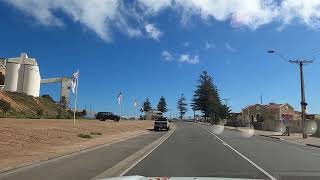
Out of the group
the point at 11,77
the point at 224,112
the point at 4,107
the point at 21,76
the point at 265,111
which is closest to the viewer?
the point at 4,107

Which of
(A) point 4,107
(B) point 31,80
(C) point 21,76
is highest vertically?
(C) point 21,76

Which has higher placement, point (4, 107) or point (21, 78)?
point (21, 78)

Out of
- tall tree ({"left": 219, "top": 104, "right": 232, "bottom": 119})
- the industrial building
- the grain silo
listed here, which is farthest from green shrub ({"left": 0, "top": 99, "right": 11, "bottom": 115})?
tall tree ({"left": 219, "top": 104, "right": 232, "bottom": 119})

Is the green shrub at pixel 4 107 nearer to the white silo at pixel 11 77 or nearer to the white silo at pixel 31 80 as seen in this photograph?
the white silo at pixel 31 80

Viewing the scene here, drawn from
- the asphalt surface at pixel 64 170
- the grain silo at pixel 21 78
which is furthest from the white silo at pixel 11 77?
the asphalt surface at pixel 64 170

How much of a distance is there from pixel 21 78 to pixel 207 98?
89325 millimetres

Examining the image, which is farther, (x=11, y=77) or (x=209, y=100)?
(x=209, y=100)

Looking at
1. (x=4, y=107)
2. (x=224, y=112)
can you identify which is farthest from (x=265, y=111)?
(x=4, y=107)

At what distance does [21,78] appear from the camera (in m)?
96.2

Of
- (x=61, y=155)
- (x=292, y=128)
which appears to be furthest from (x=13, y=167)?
(x=292, y=128)

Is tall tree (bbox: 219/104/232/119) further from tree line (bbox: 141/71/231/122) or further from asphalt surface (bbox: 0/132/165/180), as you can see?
asphalt surface (bbox: 0/132/165/180)

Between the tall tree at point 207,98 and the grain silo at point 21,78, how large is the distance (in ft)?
278

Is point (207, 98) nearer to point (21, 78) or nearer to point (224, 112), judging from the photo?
point (224, 112)

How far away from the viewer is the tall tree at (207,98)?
174 meters
